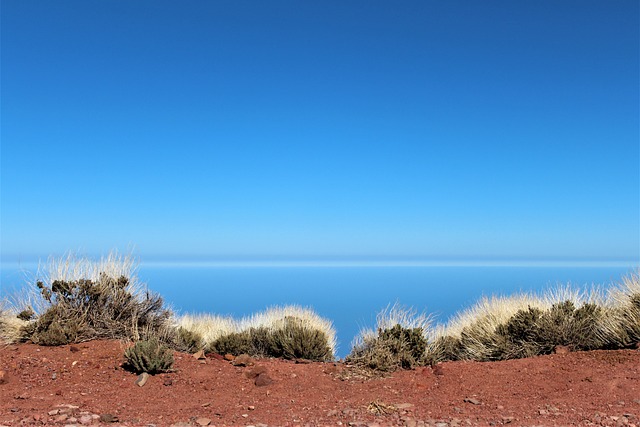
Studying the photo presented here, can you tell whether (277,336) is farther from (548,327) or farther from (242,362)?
(548,327)

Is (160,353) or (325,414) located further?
(160,353)

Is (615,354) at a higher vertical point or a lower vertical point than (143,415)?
higher

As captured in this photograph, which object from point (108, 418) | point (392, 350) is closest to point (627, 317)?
point (392, 350)

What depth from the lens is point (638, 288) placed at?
9805 millimetres

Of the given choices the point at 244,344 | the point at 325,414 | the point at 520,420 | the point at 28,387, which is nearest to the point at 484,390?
the point at 520,420

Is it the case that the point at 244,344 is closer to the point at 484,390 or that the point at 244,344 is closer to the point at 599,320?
the point at 484,390

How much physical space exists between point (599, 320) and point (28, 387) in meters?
9.58

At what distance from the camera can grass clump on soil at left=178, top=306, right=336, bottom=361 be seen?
1055 cm

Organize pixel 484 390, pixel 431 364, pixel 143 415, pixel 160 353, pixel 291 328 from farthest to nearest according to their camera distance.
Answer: pixel 291 328 → pixel 431 364 → pixel 160 353 → pixel 484 390 → pixel 143 415

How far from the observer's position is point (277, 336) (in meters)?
10.9

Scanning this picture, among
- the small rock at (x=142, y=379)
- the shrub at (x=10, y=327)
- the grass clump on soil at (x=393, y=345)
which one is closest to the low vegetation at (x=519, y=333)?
the grass clump on soil at (x=393, y=345)

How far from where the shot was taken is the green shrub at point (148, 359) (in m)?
7.93

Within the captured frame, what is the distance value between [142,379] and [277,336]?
3.69 metres

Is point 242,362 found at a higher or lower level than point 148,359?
lower
